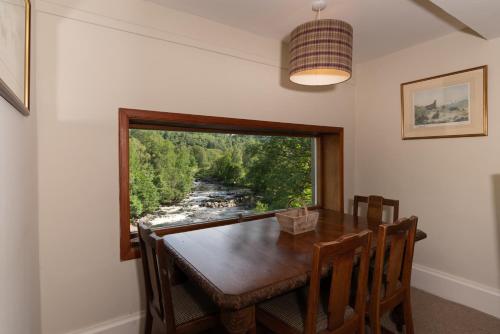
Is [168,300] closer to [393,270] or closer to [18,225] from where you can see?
[18,225]

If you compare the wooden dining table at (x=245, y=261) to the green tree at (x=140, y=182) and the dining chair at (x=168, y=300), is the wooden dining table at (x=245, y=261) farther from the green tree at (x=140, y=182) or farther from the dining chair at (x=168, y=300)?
the green tree at (x=140, y=182)

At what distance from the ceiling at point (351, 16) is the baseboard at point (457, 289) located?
2.17 meters

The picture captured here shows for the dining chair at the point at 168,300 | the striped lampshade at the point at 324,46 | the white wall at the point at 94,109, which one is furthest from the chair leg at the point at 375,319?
the white wall at the point at 94,109

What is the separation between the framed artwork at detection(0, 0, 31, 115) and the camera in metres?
0.83

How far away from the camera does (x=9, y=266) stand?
2.96ft

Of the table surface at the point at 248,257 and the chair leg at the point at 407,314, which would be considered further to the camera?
the chair leg at the point at 407,314

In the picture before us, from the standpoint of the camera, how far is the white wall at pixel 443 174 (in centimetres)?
232

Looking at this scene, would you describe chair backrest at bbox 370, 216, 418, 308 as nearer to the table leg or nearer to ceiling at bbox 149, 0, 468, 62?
the table leg

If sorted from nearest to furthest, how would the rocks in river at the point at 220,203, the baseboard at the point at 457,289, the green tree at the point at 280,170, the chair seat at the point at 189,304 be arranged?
the chair seat at the point at 189,304 < the baseboard at the point at 457,289 < the rocks in river at the point at 220,203 < the green tree at the point at 280,170

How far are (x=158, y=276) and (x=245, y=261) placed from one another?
1.40 feet

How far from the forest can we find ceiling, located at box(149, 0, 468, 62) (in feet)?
3.16

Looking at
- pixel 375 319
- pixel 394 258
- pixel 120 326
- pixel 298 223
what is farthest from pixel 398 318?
pixel 120 326

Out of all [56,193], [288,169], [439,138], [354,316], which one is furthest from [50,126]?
[439,138]

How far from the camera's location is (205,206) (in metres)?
2.58
